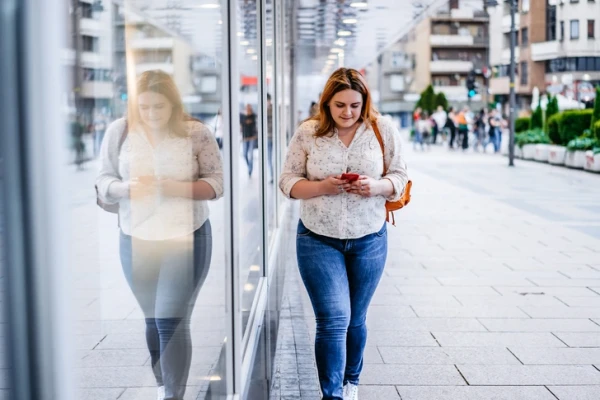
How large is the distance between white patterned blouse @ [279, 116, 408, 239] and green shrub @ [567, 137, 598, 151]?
19.8m

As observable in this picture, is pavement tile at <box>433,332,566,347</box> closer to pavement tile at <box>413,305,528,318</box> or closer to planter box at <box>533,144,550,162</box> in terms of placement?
pavement tile at <box>413,305,528,318</box>

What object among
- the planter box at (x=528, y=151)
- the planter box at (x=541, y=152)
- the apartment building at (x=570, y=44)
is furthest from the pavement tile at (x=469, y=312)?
the apartment building at (x=570, y=44)

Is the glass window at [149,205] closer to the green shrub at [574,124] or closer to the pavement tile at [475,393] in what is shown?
the pavement tile at [475,393]

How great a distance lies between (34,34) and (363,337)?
3.26 meters

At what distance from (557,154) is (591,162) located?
3.02 m

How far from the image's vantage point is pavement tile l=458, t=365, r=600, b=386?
4.89 m

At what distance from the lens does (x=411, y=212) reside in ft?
46.4

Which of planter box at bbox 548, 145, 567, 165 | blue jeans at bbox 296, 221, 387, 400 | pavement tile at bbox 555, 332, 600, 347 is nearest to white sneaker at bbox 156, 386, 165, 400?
blue jeans at bbox 296, 221, 387, 400

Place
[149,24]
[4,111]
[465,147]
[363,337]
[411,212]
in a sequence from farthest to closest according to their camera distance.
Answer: [465,147] → [411,212] → [363,337] → [149,24] → [4,111]

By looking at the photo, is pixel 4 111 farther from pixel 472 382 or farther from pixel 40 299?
pixel 472 382

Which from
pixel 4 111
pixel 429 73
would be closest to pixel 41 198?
pixel 4 111

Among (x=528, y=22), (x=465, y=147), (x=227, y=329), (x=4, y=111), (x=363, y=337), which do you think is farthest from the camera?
(x=528, y=22)

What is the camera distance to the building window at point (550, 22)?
62469 mm

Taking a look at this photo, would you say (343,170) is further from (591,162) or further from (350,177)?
(591,162)
